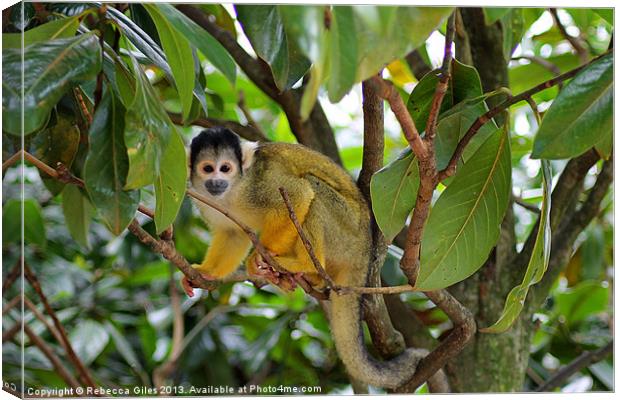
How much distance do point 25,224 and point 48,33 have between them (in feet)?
3.75

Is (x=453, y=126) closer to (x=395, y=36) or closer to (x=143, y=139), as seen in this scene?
(x=395, y=36)

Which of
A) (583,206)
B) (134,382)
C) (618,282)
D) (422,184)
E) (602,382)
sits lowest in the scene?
(134,382)

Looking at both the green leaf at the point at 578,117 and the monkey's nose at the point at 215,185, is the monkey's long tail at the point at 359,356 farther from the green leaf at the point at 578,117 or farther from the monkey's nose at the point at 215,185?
the green leaf at the point at 578,117

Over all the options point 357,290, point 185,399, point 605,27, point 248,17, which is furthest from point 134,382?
point 605,27

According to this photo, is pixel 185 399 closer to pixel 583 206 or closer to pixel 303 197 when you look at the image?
pixel 303 197

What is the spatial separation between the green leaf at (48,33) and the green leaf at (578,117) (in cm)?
89

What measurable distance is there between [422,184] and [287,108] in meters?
0.78

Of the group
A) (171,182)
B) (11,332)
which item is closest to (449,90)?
(171,182)

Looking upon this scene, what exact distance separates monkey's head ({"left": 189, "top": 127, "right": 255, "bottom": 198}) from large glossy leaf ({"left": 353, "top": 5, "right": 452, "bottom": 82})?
3.10ft

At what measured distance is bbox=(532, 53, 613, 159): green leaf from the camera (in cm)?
141

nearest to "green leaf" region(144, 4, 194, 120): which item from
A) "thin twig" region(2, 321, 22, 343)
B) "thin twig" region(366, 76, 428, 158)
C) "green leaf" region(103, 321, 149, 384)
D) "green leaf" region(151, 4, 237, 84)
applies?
"green leaf" region(151, 4, 237, 84)

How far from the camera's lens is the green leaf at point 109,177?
4.57 ft

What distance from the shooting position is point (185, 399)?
77.9 inches

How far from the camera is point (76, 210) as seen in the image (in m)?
2.15
